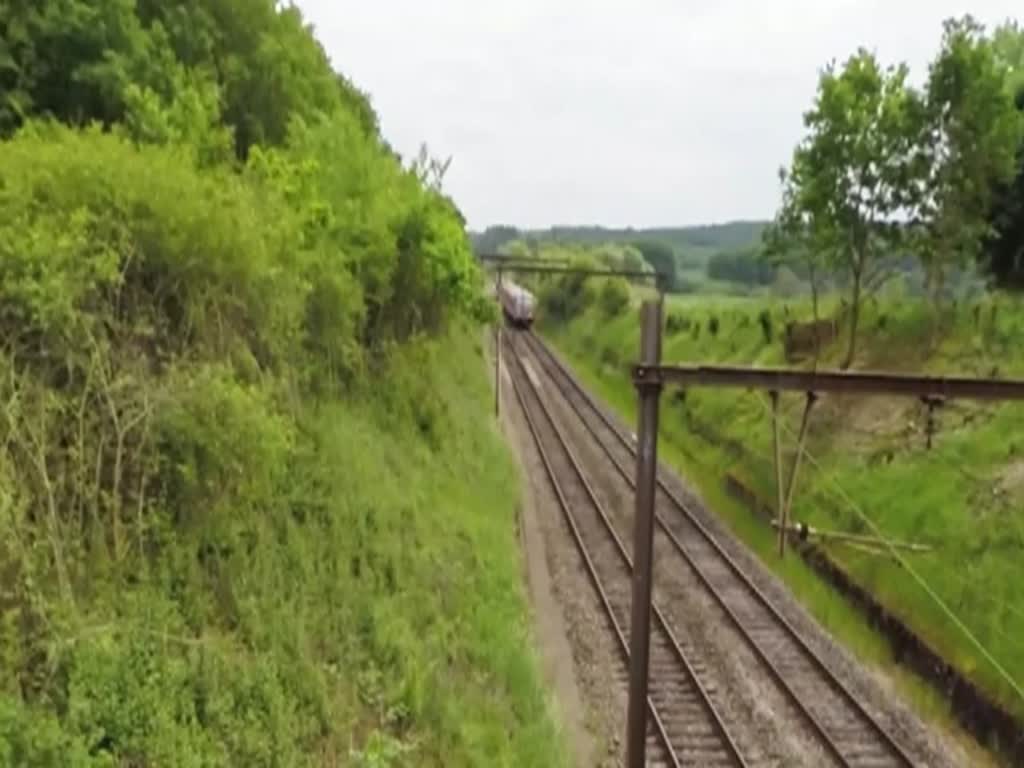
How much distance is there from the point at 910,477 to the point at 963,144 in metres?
8.53

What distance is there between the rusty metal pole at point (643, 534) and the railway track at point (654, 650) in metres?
4.21

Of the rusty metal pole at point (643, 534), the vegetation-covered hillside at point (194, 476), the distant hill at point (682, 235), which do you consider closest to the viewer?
the vegetation-covered hillside at point (194, 476)

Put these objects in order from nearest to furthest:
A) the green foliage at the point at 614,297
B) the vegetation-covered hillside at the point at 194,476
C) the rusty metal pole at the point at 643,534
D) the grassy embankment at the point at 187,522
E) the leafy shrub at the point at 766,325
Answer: the grassy embankment at the point at 187,522
the vegetation-covered hillside at the point at 194,476
the rusty metal pole at the point at 643,534
the leafy shrub at the point at 766,325
the green foliage at the point at 614,297

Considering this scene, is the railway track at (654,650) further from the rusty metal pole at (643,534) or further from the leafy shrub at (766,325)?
the leafy shrub at (766,325)

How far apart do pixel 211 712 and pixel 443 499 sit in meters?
8.89

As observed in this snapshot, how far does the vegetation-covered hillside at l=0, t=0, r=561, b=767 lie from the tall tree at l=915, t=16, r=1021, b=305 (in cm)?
1582

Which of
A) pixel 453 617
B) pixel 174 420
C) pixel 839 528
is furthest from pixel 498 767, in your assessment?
pixel 839 528

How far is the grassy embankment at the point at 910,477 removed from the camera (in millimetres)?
16344

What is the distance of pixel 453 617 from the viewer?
12.5 m

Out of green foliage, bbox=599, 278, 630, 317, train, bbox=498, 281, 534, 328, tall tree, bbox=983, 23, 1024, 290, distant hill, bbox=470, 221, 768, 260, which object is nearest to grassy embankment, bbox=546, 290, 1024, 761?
tall tree, bbox=983, 23, 1024, 290

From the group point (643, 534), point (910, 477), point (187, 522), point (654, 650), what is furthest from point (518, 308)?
point (643, 534)

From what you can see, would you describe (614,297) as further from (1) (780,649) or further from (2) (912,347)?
(1) (780,649)

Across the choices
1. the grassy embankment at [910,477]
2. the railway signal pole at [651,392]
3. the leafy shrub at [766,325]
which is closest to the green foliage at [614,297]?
the leafy shrub at [766,325]

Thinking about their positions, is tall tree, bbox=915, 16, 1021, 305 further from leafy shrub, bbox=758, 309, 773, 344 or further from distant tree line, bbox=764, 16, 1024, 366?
leafy shrub, bbox=758, 309, 773, 344
